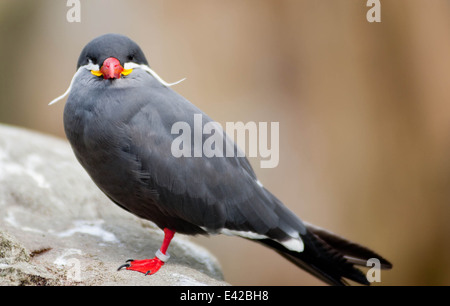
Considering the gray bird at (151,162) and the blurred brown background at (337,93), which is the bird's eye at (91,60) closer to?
the gray bird at (151,162)

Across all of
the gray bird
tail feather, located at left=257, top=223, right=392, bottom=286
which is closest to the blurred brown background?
tail feather, located at left=257, top=223, right=392, bottom=286

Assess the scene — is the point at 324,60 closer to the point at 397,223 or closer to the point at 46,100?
the point at 397,223

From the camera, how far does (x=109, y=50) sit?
11.0 feet

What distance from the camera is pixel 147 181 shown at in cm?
334

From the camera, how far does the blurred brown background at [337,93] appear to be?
701 centimetres

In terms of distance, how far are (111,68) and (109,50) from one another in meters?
0.12

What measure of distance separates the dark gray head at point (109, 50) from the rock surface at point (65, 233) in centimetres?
114

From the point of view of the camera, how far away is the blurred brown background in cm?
701

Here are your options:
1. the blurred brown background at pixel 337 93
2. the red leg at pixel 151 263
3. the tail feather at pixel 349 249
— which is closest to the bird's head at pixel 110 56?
the red leg at pixel 151 263

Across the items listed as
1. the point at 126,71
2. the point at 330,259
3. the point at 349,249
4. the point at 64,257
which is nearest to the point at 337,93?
the point at 349,249

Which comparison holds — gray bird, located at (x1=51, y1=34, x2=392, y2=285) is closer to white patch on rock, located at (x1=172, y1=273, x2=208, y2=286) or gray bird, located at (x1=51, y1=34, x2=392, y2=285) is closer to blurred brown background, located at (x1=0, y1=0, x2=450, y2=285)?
white patch on rock, located at (x1=172, y1=273, x2=208, y2=286)

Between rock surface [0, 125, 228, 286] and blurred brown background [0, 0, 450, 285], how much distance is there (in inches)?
97.6
